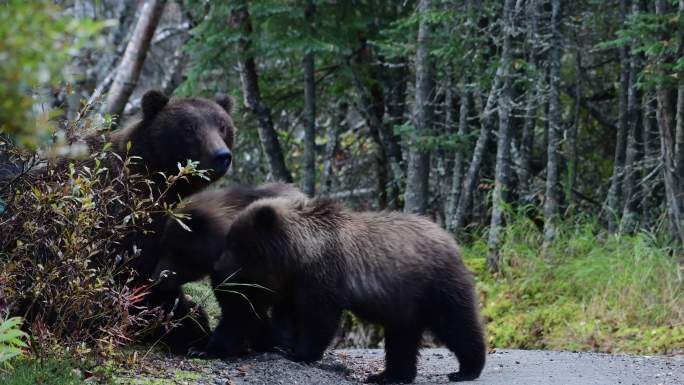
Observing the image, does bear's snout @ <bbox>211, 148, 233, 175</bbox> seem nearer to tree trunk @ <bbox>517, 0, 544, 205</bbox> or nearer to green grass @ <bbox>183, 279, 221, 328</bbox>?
green grass @ <bbox>183, 279, 221, 328</bbox>

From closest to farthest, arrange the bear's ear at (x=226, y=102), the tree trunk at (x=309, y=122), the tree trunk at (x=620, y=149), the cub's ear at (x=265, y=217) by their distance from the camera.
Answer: the cub's ear at (x=265, y=217) < the bear's ear at (x=226, y=102) < the tree trunk at (x=620, y=149) < the tree trunk at (x=309, y=122)

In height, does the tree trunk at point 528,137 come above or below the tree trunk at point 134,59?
below

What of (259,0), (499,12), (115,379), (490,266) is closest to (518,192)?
(490,266)

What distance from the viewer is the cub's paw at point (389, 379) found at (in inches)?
285

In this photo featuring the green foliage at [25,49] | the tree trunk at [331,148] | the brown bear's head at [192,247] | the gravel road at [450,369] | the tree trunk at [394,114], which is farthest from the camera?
the tree trunk at [331,148]

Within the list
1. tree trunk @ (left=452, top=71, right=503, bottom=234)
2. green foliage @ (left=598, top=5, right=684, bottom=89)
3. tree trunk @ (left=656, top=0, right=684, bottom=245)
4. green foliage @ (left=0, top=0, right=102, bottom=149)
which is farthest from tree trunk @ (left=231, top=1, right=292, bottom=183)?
green foliage @ (left=0, top=0, right=102, bottom=149)

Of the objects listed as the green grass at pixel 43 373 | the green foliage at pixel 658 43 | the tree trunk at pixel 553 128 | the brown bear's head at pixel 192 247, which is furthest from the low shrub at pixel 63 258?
the tree trunk at pixel 553 128

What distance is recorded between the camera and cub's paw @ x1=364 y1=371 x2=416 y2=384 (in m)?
7.24

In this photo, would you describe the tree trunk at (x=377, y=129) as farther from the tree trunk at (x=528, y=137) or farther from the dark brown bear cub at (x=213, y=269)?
the dark brown bear cub at (x=213, y=269)

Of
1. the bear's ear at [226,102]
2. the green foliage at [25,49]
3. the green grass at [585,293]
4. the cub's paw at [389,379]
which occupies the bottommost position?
the green grass at [585,293]

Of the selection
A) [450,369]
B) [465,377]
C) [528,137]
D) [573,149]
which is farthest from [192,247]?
[573,149]

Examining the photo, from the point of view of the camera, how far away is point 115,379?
223 inches

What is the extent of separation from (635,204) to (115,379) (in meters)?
8.62

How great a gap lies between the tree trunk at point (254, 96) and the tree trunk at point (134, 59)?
1330 mm
